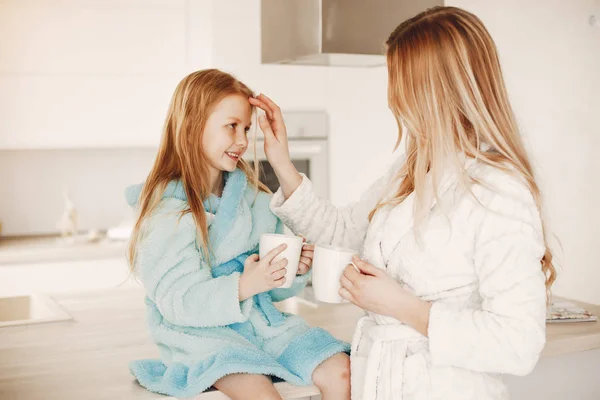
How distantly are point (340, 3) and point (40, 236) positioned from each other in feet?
8.53

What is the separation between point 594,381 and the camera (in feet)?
5.67

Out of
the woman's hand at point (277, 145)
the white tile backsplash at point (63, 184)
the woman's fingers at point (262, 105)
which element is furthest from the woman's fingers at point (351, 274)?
the white tile backsplash at point (63, 184)

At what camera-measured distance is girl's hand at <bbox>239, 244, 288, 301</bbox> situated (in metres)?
1.30

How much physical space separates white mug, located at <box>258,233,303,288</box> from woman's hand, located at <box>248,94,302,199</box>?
24 centimetres

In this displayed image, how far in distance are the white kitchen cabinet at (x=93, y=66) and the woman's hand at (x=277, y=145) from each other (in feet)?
5.30

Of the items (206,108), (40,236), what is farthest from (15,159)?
(206,108)

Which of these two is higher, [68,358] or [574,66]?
[574,66]

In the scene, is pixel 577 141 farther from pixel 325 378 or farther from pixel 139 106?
pixel 139 106

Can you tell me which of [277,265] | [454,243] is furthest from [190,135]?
[454,243]

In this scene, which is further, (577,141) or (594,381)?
(577,141)

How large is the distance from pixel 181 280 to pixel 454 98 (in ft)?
2.00

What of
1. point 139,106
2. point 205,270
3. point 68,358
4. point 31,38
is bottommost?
point 68,358

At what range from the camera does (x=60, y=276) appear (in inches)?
125

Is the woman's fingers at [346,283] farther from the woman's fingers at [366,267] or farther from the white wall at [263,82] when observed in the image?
the white wall at [263,82]
